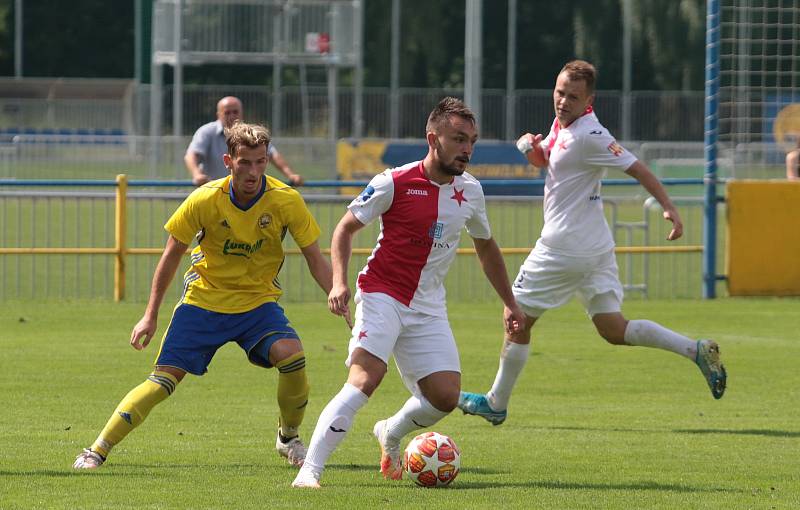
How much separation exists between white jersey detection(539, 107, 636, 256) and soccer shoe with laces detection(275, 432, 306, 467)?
7.83ft

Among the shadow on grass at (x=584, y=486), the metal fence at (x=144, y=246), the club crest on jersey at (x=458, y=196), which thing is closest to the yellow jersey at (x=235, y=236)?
the club crest on jersey at (x=458, y=196)

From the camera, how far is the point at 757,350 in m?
12.2

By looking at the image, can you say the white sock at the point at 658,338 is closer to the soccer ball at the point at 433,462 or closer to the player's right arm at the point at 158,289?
the soccer ball at the point at 433,462

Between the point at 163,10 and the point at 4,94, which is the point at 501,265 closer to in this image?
the point at 163,10

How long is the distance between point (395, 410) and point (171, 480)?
2.74 meters

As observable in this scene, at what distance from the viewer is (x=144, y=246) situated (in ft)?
57.6

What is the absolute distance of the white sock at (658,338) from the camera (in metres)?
8.77

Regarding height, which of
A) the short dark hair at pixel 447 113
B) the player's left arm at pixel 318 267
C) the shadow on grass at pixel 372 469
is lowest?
the shadow on grass at pixel 372 469

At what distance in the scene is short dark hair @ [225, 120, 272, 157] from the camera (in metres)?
6.77

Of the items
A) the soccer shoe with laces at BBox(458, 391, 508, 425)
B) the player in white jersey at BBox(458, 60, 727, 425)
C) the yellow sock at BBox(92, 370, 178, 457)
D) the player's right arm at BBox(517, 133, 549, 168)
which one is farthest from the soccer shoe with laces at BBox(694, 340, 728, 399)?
the yellow sock at BBox(92, 370, 178, 457)

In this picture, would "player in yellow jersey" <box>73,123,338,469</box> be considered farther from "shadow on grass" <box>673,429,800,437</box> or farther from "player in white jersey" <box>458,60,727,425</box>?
"shadow on grass" <box>673,429,800,437</box>

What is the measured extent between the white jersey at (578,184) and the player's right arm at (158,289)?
2782 millimetres

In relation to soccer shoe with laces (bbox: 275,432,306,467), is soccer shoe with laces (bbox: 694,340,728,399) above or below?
above

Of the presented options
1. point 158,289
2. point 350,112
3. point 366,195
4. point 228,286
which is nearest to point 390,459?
point 228,286
